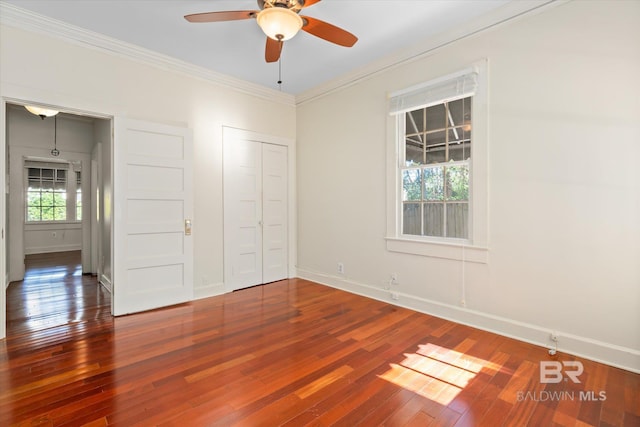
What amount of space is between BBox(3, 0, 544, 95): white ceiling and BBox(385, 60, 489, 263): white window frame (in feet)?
1.68

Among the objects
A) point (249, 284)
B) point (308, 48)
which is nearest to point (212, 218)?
point (249, 284)

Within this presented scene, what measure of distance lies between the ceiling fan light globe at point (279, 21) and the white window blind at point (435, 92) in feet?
5.46

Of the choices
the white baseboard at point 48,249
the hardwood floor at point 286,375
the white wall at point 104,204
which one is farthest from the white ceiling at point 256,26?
the white baseboard at point 48,249

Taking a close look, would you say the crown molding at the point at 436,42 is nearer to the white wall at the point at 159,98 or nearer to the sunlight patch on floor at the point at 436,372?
the white wall at the point at 159,98

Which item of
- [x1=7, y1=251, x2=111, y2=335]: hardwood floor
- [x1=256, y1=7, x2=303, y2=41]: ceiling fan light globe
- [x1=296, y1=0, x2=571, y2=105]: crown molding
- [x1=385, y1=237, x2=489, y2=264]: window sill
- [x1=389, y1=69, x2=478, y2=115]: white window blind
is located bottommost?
[x1=7, y1=251, x2=111, y2=335]: hardwood floor

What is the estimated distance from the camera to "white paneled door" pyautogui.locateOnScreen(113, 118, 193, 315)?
11.4 feet

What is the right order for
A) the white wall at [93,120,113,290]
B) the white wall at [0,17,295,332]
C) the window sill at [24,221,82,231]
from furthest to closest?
1. the window sill at [24,221,82,231]
2. the white wall at [93,120,113,290]
3. the white wall at [0,17,295,332]

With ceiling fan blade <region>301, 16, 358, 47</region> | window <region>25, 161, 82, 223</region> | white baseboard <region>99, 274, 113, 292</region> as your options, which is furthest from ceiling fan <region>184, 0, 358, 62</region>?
window <region>25, 161, 82, 223</region>

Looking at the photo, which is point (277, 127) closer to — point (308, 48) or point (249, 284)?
point (308, 48)

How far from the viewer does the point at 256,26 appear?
3.13 metres

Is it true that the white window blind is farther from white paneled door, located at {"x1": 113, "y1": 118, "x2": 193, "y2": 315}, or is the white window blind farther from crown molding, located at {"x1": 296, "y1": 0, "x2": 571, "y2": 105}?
white paneled door, located at {"x1": 113, "y1": 118, "x2": 193, "y2": 315}

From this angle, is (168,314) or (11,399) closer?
(11,399)

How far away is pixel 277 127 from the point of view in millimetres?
4992

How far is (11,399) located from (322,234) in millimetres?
3566
